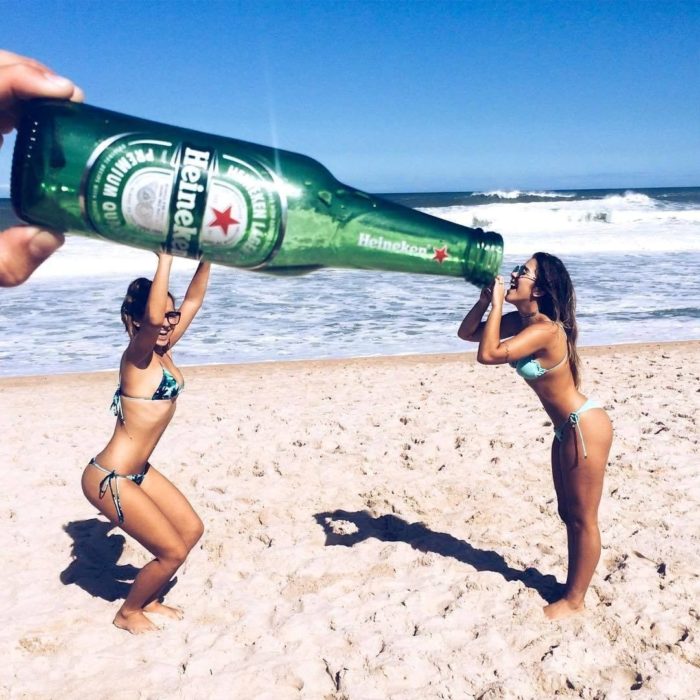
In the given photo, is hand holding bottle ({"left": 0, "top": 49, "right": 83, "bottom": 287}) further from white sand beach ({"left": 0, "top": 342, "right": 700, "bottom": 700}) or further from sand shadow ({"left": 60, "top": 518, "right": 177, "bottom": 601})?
sand shadow ({"left": 60, "top": 518, "right": 177, "bottom": 601})

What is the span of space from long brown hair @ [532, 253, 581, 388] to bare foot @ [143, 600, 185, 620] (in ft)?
7.45

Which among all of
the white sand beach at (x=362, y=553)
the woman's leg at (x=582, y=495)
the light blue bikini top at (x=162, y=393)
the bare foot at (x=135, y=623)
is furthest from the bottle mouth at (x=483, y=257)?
the bare foot at (x=135, y=623)

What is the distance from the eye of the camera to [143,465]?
373 cm

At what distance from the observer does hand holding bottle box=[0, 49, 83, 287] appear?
73.5 inches

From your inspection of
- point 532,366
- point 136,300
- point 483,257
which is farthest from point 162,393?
point 483,257

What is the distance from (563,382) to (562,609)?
1.10 m

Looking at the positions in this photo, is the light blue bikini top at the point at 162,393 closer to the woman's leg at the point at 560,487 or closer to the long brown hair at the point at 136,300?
the long brown hair at the point at 136,300

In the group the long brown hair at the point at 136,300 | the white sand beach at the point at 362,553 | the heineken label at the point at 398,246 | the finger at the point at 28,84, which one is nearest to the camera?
the finger at the point at 28,84

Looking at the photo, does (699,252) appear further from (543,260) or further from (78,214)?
(78,214)

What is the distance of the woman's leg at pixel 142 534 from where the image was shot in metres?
3.59

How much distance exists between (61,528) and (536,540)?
2.89 m

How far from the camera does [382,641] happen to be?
3639 millimetres

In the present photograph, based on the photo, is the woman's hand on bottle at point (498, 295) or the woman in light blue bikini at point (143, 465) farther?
the woman in light blue bikini at point (143, 465)

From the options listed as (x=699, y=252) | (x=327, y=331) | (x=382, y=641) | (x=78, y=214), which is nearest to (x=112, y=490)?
(x=382, y=641)
